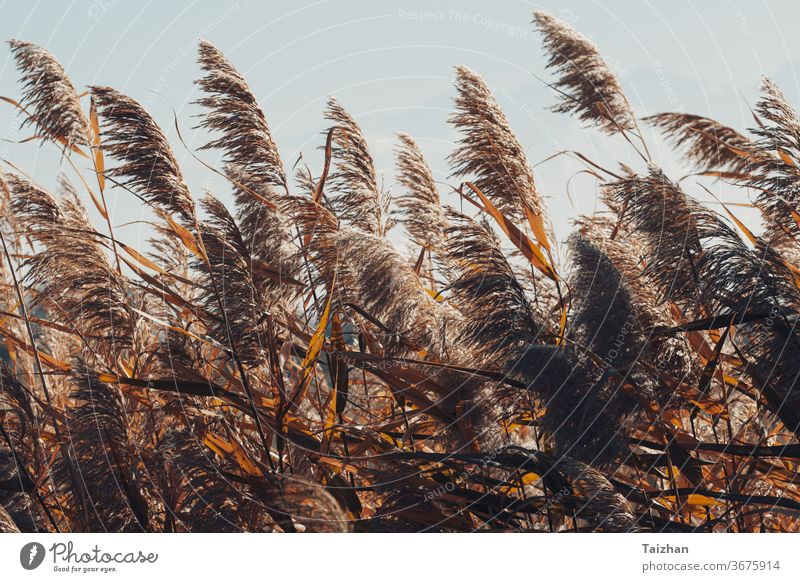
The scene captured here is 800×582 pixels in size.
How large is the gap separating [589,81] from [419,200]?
1211mm

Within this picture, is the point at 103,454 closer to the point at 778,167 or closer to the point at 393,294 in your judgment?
the point at 393,294

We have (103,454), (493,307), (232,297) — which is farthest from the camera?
(232,297)

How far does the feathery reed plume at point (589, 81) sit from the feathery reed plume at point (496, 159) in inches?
25.9

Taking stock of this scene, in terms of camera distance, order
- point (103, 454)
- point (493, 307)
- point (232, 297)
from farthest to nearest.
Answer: point (232, 297), point (103, 454), point (493, 307)

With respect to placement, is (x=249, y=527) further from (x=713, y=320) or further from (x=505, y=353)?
(x=713, y=320)

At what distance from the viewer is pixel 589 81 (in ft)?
14.7

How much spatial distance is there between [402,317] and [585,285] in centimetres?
71

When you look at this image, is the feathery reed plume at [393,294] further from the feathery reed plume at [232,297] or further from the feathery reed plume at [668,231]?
the feathery reed plume at [668,231]

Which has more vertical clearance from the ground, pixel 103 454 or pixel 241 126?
pixel 241 126

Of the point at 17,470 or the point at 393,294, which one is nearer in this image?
the point at 393,294

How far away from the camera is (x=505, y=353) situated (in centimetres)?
287

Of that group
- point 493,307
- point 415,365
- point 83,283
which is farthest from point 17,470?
point 493,307
